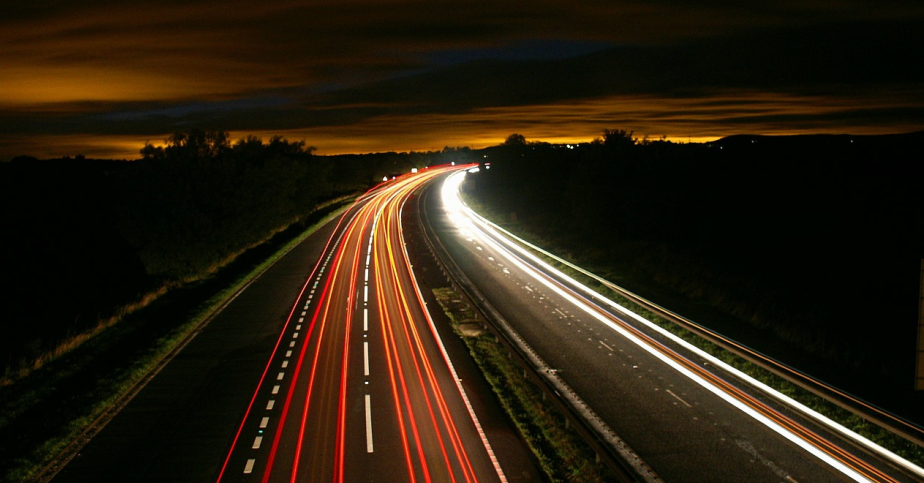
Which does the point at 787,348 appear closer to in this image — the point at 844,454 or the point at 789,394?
the point at 789,394

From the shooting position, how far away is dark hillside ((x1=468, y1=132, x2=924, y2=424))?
77.7 ft

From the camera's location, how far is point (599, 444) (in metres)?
13.2

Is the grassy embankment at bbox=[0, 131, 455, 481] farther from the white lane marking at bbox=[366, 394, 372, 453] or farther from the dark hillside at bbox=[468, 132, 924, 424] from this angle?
the dark hillside at bbox=[468, 132, 924, 424]

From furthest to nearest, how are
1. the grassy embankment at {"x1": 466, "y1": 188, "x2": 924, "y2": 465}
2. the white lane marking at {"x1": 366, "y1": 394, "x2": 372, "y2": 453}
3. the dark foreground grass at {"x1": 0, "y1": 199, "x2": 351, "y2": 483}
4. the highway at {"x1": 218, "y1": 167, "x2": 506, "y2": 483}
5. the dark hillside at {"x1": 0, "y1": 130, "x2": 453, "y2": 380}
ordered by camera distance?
the dark hillside at {"x1": 0, "y1": 130, "x2": 453, "y2": 380}, the dark foreground grass at {"x1": 0, "y1": 199, "x2": 351, "y2": 483}, the white lane marking at {"x1": 366, "y1": 394, "x2": 372, "y2": 453}, the highway at {"x1": 218, "y1": 167, "x2": 506, "y2": 483}, the grassy embankment at {"x1": 466, "y1": 188, "x2": 924, "y2": 465}

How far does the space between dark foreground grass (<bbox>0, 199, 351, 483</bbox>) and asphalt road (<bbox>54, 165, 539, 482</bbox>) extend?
649 millimetres

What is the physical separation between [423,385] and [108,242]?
76.8 meters

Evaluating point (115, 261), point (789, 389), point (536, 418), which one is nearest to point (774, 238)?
point (789, 389)

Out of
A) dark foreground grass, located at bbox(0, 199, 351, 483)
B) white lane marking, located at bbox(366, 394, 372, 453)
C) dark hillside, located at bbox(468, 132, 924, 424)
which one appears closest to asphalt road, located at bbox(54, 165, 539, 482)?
white lane marking, located at bbox(366, 394, 372, 453)

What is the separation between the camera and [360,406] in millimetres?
16594

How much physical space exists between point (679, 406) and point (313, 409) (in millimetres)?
8929

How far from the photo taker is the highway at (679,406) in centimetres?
1234

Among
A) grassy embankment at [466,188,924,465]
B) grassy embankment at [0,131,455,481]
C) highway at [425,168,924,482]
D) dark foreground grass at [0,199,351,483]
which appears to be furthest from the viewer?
grassy embankment at [0,131,455,481]

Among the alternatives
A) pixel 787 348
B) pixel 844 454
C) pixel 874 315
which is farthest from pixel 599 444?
pixel 874 315

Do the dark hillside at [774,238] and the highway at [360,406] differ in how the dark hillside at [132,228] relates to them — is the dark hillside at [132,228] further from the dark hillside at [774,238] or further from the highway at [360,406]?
the dark hillside at [774,238]
